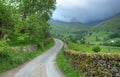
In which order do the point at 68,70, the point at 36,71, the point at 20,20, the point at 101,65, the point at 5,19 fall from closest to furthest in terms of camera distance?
the point at 101,65, the point at 68,70, the point at 36,71, the point at 5,19, the point at 20,20

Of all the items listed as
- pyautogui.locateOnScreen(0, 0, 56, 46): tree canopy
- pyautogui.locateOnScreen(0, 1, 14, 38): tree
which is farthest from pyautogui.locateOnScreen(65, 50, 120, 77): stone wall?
pyautogui.locateOnScreen(0, 0, 56, 46): tree canopy

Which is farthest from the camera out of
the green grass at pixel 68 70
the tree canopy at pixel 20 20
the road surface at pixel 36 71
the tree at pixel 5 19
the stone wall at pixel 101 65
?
the tree canopy at pixel 20 20

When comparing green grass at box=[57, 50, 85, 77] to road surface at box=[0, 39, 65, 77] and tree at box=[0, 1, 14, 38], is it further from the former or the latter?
tree at box=[0, 1, 14, 38]

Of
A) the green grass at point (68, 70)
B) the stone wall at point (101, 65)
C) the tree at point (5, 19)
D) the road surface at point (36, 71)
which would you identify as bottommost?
the road surface at point (36, 71)

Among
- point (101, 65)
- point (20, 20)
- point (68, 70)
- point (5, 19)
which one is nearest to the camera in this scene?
point (101, 65)

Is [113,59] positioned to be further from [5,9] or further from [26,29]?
[26,29]

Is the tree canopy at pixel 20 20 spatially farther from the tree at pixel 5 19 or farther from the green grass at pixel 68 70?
the green grass at pixel 68 70

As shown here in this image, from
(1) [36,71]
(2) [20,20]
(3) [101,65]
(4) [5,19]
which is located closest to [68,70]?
(1) [36,71]

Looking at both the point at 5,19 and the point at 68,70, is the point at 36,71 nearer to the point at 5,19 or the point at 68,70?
the point at 68,70

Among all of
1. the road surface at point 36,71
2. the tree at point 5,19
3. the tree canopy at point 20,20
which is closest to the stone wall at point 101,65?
the road surface at point 36,71

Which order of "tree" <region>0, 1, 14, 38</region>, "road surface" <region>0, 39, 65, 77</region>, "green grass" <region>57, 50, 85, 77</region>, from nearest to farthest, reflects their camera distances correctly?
"green grass" <region>57, 50, 85, 77</region>, "road surface" <region>0, 39, 65, 77</region>, "tree" <region>0, 1, 14, 38</region>

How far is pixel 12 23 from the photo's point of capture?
188 ft

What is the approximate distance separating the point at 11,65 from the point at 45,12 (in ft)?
134

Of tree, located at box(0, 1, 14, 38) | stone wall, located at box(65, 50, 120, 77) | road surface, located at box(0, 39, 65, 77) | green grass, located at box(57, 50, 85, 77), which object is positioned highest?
tree, located at box(0, 1, 14, 38)
